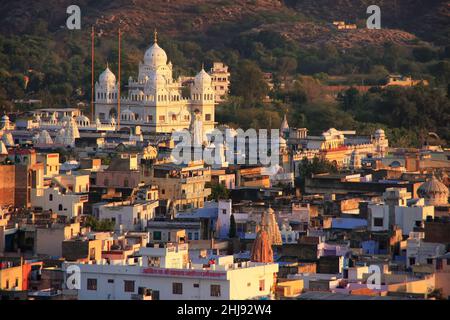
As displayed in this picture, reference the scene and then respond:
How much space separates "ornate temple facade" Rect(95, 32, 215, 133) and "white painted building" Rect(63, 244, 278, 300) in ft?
135

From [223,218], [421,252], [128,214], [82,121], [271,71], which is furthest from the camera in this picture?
[271,71]

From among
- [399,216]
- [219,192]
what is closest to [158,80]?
[219,192]

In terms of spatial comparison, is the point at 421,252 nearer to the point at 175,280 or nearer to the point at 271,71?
the point at 175,280

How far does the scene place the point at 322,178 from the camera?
205 ft

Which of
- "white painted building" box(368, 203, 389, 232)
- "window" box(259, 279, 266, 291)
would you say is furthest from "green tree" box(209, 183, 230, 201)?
"window" box(259, 279, 266, 291)

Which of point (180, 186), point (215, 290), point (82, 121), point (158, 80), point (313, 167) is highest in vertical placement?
point (158, 80)

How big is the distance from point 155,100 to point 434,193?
30.4m

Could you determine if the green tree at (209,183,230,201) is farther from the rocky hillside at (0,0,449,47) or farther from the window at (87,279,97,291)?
the rocky hillside at (0,0,449,47)

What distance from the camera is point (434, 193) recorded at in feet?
185

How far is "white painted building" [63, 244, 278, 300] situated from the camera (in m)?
39.6

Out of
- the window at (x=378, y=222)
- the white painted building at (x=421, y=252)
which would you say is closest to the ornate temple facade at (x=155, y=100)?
the window at (x=378, y=222)

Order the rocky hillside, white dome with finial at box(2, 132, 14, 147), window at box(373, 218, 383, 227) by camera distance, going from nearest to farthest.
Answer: window at box(373, 218, 383, 227)
white dome with finial at box(2, 132, 14, 147)
the rocky hillside

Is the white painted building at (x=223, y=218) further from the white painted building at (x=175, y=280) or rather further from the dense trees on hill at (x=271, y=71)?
the dense trees on hill at (x=271, y=71)
